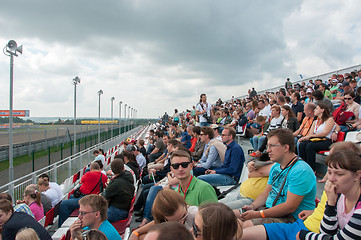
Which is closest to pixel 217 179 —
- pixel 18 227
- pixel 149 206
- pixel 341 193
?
pixel 149 206

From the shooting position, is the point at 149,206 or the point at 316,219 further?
the point at 149,206

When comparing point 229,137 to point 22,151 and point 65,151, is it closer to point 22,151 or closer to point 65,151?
point 65,151

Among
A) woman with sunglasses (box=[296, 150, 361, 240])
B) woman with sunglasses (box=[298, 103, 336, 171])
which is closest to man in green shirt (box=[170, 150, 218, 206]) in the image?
woman with sunglasses (box=[296, 150, 361, 240])

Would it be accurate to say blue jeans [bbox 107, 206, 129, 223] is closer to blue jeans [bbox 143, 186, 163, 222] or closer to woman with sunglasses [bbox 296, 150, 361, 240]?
blue jeans [bbox 143, 186, 163, 222]

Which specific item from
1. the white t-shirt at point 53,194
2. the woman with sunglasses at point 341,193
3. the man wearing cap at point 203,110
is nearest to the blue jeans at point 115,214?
the white t-shirt at point 53,194

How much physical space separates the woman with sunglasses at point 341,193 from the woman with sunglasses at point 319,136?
12.5ft

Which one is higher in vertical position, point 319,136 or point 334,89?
point 334,89

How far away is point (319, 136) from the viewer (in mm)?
5766

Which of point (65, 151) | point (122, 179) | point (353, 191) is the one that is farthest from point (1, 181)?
point (353, 191)

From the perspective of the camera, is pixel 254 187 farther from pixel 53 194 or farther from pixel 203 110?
pixel 203 110

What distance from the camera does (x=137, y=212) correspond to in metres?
A: 6.69

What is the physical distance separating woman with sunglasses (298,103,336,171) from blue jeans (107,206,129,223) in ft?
13.8

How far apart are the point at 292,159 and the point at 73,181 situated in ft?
29.1

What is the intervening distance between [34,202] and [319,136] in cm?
639
